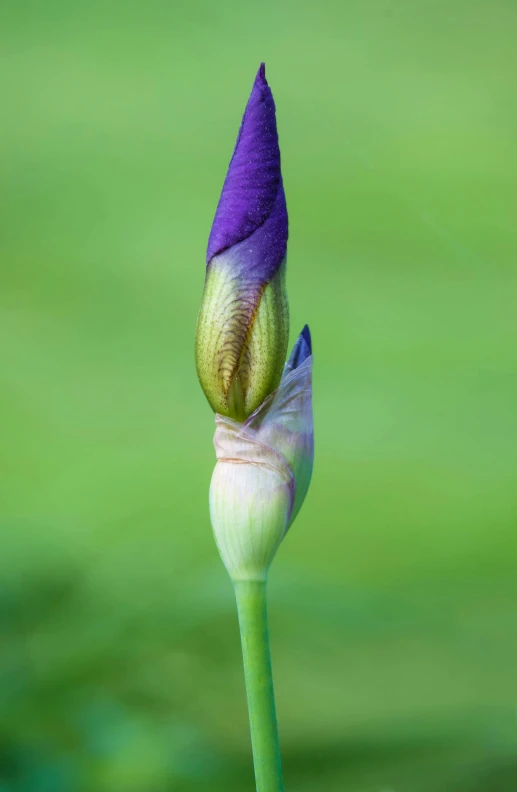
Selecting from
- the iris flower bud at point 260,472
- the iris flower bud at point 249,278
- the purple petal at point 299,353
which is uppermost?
the iris flower bud at point 249,278

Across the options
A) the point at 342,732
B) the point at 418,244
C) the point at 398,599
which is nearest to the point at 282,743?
the point at 342,732

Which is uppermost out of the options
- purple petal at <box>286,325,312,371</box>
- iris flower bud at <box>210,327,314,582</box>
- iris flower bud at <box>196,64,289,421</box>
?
iris flower bud at <box>196,64,289,421</box>

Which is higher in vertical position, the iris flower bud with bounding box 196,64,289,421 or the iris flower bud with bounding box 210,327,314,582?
the iris flower bud with bounding box 196,64,289,421

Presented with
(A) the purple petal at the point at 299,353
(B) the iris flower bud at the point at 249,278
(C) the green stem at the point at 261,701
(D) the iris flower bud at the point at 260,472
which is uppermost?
(B) the iris flower bud at the point at 249,278

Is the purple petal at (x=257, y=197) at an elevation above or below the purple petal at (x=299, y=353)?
above

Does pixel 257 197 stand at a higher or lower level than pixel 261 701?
higher
